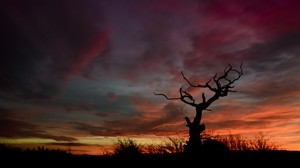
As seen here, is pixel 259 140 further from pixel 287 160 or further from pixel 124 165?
pixel 124 165

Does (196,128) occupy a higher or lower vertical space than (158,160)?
higher

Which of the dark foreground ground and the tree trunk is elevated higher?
the tree trunk

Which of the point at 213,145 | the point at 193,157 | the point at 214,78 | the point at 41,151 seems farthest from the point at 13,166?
the point at 214,78

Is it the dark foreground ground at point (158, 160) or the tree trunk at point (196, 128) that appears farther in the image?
the tree trunk at point (196, 128)

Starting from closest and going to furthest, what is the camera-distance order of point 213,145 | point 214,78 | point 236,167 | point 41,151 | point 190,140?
point 236,167 < point 41,151 < point 213,145 < point 190,140 < point 214,78

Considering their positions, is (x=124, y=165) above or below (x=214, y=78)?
below

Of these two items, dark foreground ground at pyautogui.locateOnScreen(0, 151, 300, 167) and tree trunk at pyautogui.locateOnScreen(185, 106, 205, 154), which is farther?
tree trunk at pyautogui.locateOnScreen(185, 106, 205, 154)

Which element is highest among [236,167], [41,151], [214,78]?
[214,78]

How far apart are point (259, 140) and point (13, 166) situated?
1229 centimetres

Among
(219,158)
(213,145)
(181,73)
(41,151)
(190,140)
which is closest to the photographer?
(219,158)

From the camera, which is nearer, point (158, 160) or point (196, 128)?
point (158, 160)

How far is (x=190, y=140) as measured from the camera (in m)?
22.2

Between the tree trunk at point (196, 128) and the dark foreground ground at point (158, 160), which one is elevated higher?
the tree trunk at point (196, 128)

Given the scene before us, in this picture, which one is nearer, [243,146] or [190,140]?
[243,146]
